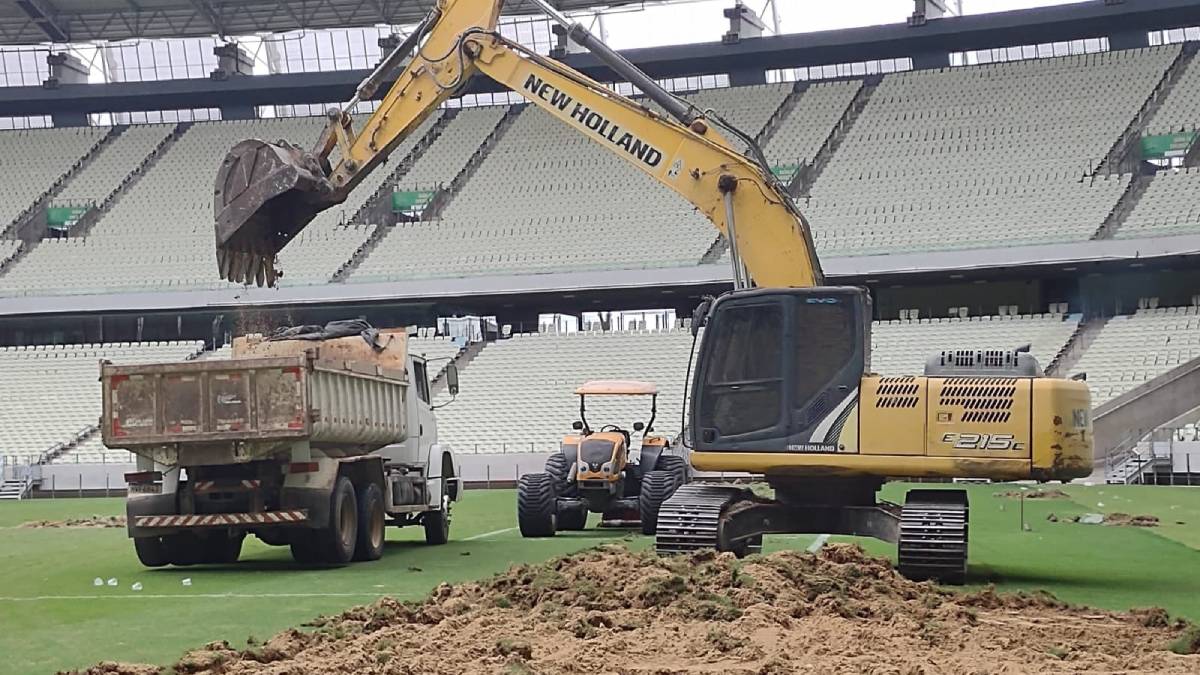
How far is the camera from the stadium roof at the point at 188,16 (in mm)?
55406

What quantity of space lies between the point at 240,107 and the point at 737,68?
799 inches

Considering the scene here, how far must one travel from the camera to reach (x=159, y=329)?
2178 inches

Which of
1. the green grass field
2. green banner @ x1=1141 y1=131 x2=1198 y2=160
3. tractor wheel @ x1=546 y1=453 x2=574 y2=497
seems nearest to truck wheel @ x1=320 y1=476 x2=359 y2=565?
the green grass field

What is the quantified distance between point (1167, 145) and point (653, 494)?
3443 cm

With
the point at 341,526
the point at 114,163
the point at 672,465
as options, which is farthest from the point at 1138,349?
the point at 114,163

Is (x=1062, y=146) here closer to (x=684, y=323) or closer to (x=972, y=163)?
(x=972, y=163)

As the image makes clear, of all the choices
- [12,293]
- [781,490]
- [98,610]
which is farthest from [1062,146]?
[98,610]

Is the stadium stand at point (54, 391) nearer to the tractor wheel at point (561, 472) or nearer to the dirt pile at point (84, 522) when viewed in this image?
the dirt pile at point (84, 522)

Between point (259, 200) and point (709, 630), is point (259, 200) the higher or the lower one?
the higher one

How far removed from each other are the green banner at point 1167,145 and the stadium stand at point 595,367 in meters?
6.65

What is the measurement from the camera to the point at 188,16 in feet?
189

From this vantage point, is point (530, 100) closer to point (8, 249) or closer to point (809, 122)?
point (809, 122)

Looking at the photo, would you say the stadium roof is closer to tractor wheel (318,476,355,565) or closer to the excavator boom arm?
the excavator boom arm

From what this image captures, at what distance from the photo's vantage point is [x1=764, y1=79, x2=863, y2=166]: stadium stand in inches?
2111
